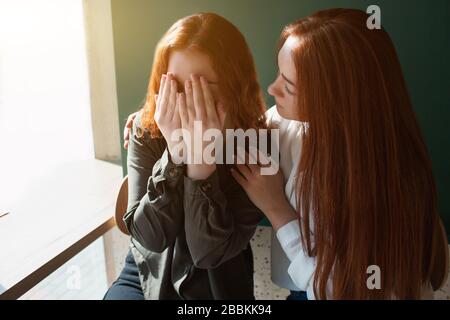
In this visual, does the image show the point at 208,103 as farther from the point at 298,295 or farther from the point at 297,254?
the point at 298,295

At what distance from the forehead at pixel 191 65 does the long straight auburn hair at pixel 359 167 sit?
134 millimetres

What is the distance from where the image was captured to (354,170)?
57 centimetres

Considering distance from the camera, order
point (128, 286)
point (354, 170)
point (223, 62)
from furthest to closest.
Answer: point (128, 286), point (223, 62), point (354, 170)

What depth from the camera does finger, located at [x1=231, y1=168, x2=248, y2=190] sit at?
0.69 m

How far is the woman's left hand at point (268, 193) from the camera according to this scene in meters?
0.66

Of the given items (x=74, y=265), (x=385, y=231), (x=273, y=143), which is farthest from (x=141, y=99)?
(x=385, y=231)

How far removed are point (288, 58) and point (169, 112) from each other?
0.21 meters

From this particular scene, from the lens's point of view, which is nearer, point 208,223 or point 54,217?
point 208,223

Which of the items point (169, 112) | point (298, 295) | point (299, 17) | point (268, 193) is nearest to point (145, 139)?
point (169, 112)

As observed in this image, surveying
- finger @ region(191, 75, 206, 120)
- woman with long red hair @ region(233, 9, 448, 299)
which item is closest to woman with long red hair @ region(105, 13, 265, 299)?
finger @ region(191, 75, 206, 120)

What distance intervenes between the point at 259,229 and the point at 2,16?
730 millimetres

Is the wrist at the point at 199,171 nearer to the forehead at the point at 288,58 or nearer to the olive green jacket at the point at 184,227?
the olive green jacket at the point at 184,227

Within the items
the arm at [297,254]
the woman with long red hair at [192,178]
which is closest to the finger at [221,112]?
the woman with long red hair at [192,178]

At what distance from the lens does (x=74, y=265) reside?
891mm
